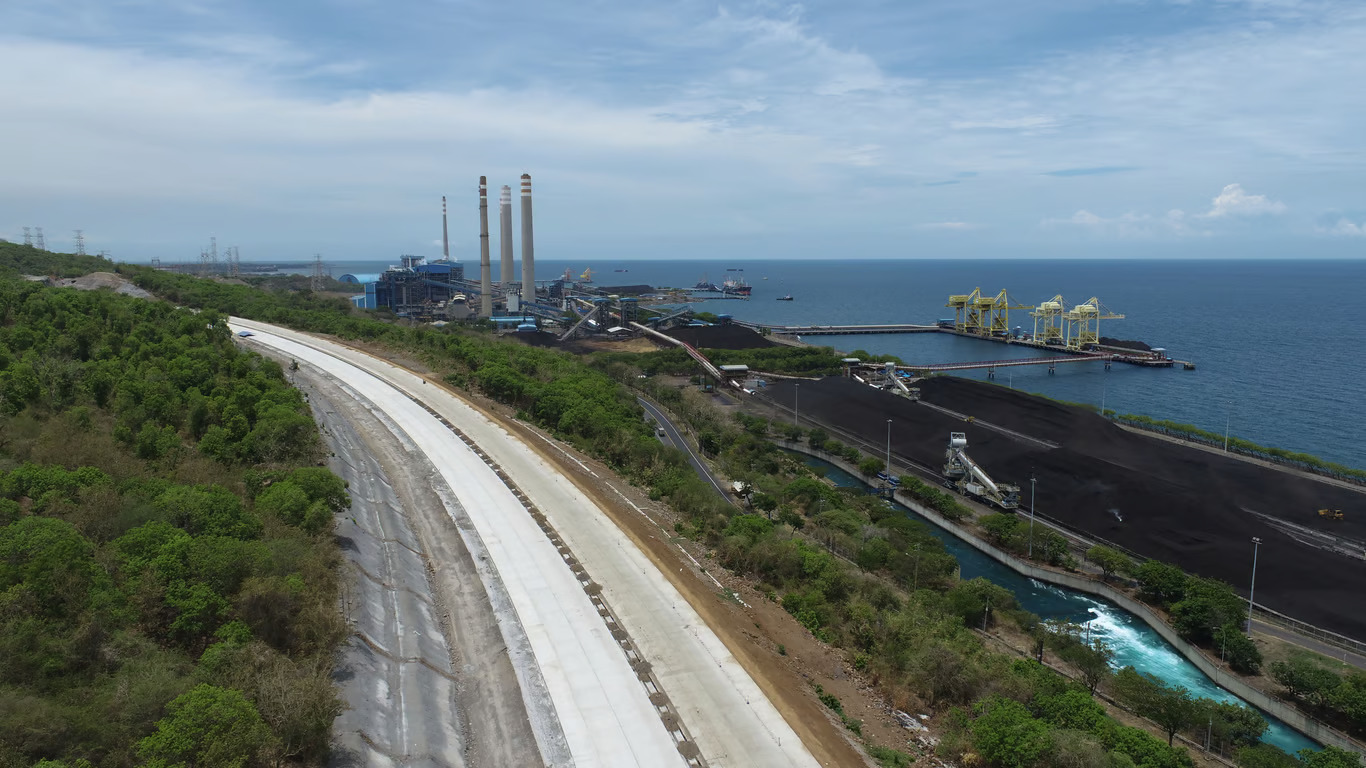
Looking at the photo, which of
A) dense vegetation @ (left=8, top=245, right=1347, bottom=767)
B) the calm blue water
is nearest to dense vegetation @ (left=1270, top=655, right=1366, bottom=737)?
dense vegetation @ (left=8, top=245, right=1347, bottom=767)

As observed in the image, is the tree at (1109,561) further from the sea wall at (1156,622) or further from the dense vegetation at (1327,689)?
the dense vegetation at (1327,689)

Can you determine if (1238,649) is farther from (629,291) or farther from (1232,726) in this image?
(629,291)

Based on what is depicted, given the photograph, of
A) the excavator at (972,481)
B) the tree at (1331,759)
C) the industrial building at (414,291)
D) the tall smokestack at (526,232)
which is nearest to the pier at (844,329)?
the tall smokestack at (526,232)

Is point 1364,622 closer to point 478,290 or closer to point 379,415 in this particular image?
point 379,415

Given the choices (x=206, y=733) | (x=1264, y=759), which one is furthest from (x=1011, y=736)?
Answer: (x=206, y=733)

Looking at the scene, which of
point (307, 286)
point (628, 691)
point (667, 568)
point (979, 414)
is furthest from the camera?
point (307, 286)

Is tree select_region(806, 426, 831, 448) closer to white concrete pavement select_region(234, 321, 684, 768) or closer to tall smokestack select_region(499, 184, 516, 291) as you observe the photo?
white concrete pavement select_region(234, 321, 684, 768)

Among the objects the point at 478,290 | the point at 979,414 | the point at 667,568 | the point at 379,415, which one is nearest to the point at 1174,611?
the point at 667,568
